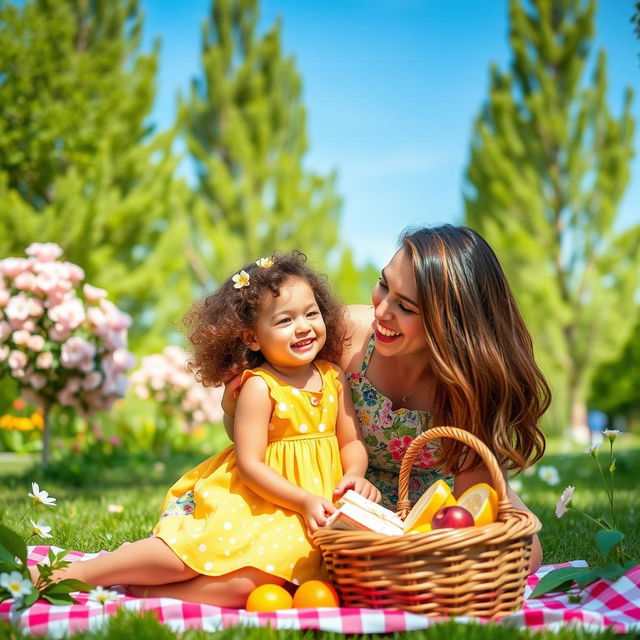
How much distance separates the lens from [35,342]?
18.9 ft

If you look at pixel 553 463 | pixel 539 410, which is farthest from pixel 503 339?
pixel 553 463

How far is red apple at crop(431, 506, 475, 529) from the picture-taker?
2.29 meters

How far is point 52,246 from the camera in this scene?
5996mm

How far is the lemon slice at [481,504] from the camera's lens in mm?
2379

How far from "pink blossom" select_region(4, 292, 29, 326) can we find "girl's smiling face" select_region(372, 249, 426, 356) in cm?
368

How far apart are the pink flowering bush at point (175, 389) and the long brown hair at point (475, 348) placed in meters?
6.48

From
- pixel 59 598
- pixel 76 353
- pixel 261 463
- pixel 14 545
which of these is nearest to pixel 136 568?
pixel 59 598

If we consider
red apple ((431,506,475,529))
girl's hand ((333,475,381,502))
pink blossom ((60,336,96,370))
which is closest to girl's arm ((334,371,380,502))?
girl's hand ((333,475,381,502))

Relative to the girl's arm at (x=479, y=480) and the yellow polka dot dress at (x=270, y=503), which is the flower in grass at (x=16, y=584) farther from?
the girl's arm at (x=479, y=480)

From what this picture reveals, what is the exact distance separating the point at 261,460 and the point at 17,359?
360 centimetres

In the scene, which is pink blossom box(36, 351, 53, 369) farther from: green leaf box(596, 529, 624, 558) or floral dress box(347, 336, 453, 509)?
green leaf box(596, 529, 624, 558)

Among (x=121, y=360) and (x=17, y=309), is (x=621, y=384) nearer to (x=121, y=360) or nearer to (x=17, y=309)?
(x=121, y=360)

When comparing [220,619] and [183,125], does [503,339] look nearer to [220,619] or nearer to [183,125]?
[220,619]

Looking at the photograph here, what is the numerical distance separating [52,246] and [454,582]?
15.3ft
